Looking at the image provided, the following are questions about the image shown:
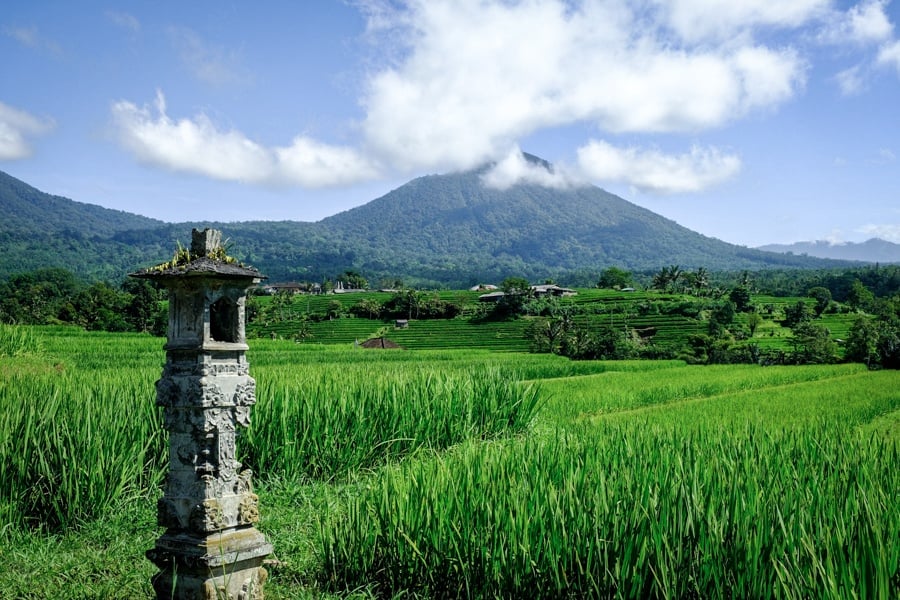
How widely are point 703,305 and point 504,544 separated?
7451 cm

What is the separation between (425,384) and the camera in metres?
10.3

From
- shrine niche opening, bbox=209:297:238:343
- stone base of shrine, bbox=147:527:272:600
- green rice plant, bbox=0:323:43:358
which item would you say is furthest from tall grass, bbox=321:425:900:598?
green rice plant, bbox=0:323:43:358

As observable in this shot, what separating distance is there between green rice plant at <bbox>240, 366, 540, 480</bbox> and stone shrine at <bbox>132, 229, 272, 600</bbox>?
3.23 meters

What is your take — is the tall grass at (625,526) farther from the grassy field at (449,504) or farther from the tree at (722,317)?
the tree at (722,317)

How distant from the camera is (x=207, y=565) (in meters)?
4.27

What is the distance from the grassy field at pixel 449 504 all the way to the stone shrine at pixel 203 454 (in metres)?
0.50

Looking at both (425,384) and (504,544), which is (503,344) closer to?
(425,384)

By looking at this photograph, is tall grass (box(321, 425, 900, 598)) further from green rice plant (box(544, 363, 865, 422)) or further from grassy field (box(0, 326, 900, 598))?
green rice plant (box(544, 363, 865, 422))

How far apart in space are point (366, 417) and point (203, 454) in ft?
14.8

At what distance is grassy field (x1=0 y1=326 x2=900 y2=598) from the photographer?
362 cm

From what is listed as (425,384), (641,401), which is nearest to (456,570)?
(425,384)

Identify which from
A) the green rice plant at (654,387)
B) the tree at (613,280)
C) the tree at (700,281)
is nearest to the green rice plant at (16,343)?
the green rice plant at (654,387)

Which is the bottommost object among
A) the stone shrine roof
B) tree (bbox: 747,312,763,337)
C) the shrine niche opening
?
tree (bbox: 747,312,763,337)

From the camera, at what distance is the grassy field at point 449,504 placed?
3.62 metres
